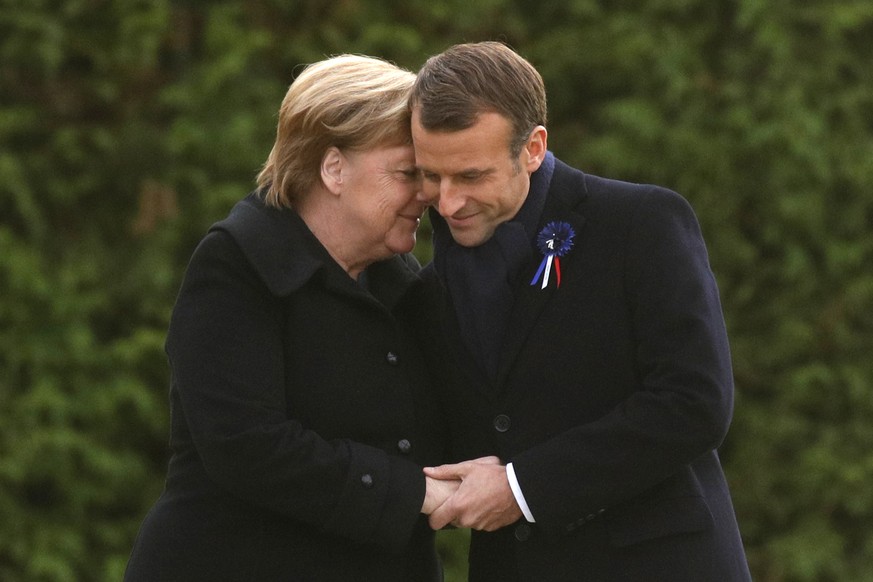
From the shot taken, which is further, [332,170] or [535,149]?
[332,170]

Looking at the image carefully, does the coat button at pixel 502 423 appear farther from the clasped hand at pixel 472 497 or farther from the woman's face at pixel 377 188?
the woman's face at pixel 377 188

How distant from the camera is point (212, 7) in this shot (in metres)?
5.53

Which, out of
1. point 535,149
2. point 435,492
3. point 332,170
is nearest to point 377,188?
point 332,170

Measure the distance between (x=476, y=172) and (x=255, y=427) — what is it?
2.17 feet

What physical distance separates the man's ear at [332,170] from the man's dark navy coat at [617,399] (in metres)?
0.44

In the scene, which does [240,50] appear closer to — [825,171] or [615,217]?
[825,171]

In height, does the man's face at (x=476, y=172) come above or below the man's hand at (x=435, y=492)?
above

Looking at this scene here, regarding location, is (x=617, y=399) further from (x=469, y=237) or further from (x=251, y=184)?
(x=251, y=184)

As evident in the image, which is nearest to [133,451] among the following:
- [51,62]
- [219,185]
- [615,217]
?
[219,185]

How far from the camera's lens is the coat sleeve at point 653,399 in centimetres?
273

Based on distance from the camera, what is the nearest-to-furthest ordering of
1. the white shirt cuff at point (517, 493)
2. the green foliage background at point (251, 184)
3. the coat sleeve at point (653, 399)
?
the coat sleeve at point (653, 399)
the white shirt cuff at point (517, 493)
the green foliage background at point (251, 184)

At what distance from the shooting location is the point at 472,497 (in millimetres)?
2869

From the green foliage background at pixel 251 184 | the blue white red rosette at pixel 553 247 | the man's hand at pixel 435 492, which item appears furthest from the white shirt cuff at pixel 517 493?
the green foliage background at pixel 251 184

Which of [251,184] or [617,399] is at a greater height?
[617,399]
